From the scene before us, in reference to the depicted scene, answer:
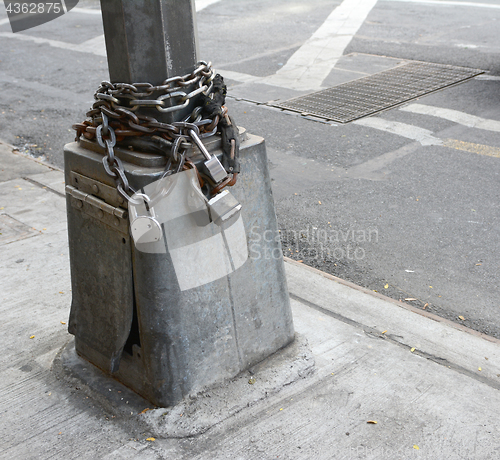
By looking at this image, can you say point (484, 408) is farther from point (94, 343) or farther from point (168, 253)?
point (94, 343)

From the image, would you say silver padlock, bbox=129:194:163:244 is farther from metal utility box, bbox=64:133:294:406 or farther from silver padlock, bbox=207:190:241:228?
silver padlock, bbox=207:190:241:228

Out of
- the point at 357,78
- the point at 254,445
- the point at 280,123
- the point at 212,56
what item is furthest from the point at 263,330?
the point at 212,56

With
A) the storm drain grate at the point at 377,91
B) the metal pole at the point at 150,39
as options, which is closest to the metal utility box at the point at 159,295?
the metal pole at the point at 150,39

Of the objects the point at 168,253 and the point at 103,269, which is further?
the point at 103,269

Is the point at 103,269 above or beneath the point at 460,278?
above

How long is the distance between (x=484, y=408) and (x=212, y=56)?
31.9 feet

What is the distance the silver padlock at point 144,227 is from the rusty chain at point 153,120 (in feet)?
0.23

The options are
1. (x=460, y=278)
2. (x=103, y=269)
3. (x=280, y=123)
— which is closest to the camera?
(x=103, y=269)

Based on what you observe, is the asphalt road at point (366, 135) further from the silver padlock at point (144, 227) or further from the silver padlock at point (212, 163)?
the silver padlock at point (144, 227)

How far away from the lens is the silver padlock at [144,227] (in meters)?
2.22

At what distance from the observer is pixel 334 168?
6.22m

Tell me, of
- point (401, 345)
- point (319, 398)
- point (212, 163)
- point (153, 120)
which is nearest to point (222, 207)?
point (212, 163)

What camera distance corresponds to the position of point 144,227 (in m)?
2.24

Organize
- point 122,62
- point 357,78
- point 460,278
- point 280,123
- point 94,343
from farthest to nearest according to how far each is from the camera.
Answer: point 357,78, point 280,123, point 460,278, point 94,343, point 122,62
